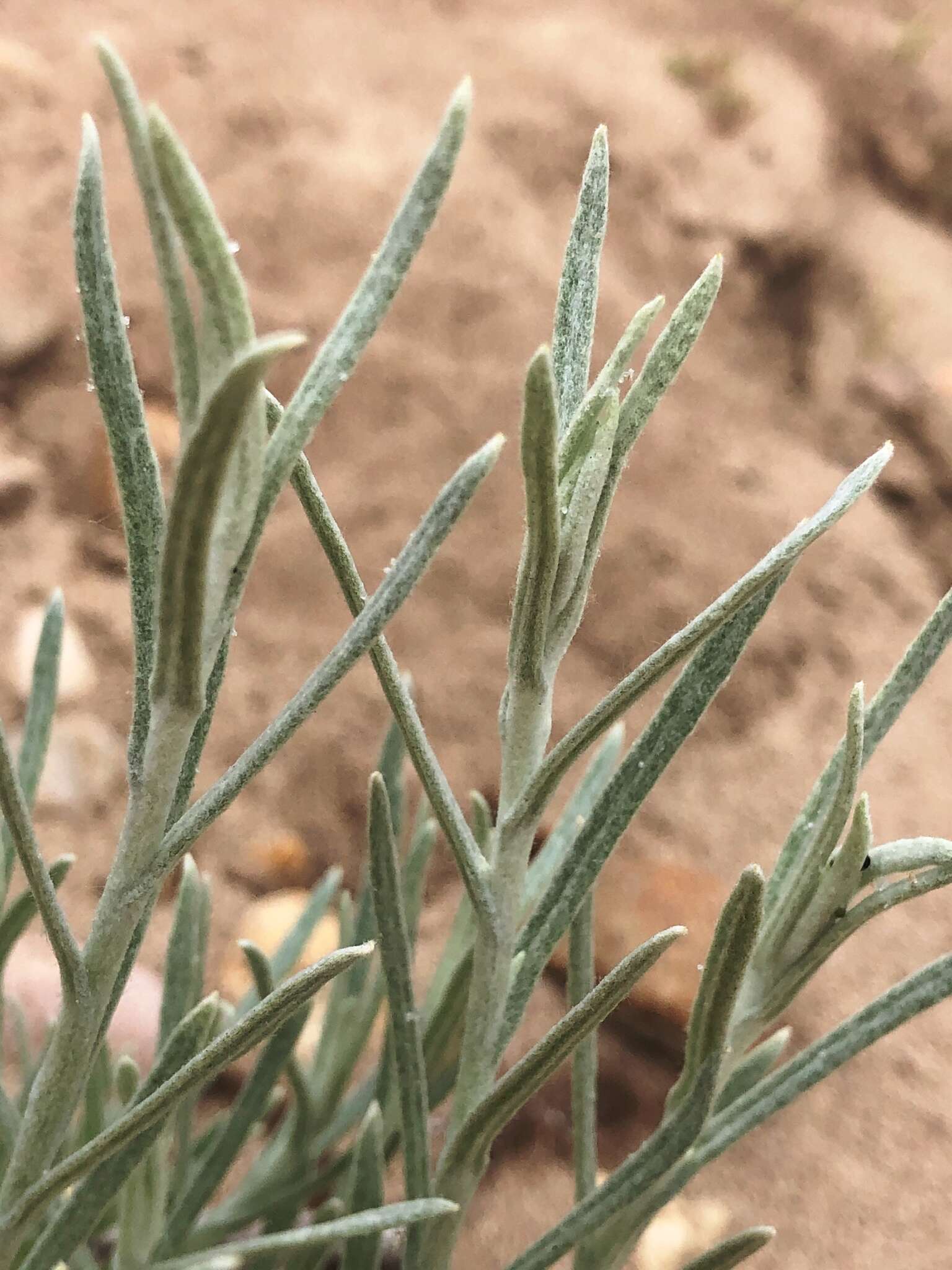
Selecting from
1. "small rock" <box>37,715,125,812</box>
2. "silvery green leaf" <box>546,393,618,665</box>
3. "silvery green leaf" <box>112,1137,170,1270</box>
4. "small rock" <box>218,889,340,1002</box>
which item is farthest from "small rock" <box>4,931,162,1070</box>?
"silvery green leaf" <box>546,393,618,665</box>

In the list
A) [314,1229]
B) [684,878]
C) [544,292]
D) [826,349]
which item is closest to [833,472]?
[826,349]

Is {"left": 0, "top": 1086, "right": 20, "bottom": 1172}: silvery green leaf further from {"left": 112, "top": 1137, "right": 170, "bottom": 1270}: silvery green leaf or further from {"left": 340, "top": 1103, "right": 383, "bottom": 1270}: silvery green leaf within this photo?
{"left": 340, "top": 1103, "right": 383, "bottom": 1270}: silvery green leaf

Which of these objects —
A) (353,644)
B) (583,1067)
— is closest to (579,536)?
(353,644)

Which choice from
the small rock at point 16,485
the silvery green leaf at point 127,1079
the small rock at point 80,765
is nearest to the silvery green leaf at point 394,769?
the silvery green leaf at point 127,1079

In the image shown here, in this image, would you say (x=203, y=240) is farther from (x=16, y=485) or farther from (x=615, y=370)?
(x=16, y=485)

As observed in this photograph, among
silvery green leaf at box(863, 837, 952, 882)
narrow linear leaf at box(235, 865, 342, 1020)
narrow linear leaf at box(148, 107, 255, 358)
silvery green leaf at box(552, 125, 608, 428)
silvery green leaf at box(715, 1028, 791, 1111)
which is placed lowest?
silvery green leaf at box(715, 1028, 791, 1111)

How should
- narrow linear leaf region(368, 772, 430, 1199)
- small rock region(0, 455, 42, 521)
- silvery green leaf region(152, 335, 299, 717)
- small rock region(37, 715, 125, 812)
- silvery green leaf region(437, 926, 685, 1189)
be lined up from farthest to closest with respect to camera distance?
small rock region(0, 455, 42, 521) → small rock region(37, 715, 125, 812) → narrow linear leaf region(368, 772, 430, 1199) → silvery green leaf region(437, 926, 685, 1189) → silvery green leaf region(152, 335, 299, 717)
